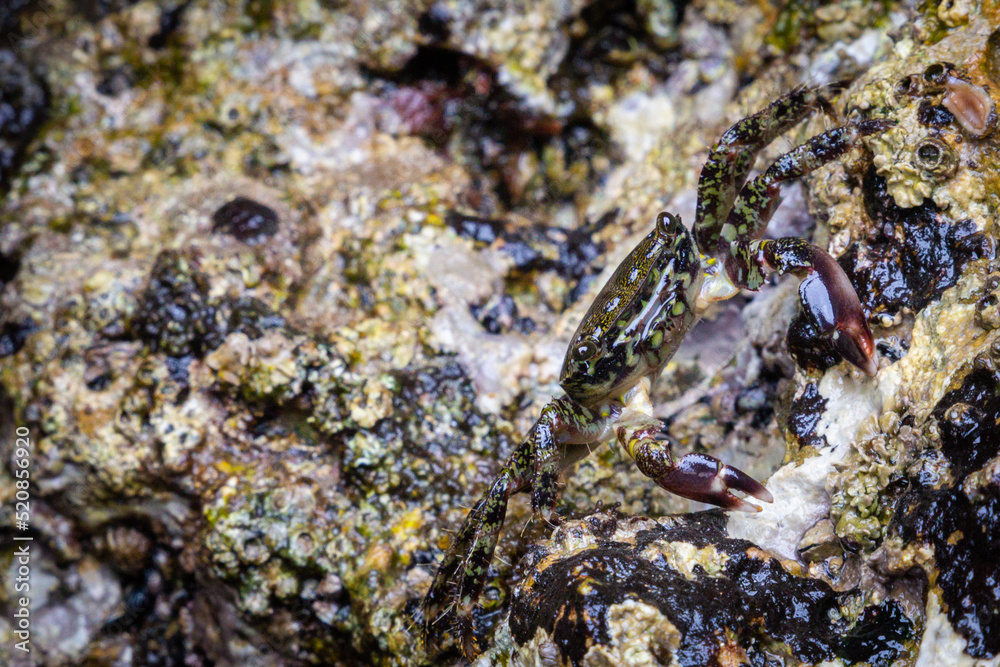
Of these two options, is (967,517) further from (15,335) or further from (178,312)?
(15,335)

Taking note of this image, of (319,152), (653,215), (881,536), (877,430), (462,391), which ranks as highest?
(319,152)

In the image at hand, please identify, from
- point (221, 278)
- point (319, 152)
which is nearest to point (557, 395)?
point (221, 278)

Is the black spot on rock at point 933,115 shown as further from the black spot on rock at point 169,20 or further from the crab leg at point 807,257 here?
the black spot on rock at point 169,20

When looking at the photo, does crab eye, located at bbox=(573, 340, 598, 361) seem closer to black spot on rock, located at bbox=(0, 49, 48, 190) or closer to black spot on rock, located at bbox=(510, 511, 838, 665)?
black spot on rock, located at bbox=(510, 511, 838, 665)

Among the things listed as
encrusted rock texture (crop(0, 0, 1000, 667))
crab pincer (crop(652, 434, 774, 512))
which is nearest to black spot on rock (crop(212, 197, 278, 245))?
encrusted rock texture (crop(0, 0, 1000, 667))

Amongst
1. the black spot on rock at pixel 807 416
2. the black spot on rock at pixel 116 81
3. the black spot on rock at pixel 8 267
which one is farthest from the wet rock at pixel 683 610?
the black spot on rock at pixel 116 81

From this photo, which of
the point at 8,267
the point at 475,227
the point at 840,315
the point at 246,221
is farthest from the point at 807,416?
the point at 8,267

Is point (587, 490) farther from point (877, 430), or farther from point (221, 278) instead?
point (221, 278)
